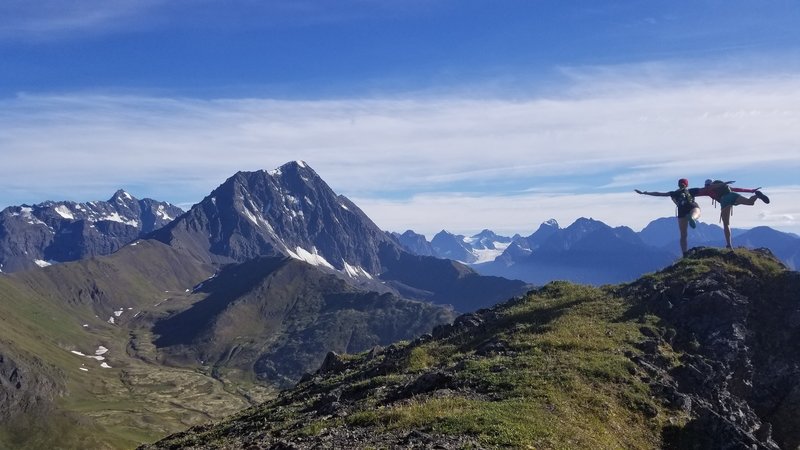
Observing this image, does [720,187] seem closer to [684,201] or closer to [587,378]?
[684,201]

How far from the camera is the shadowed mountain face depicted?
2520cm

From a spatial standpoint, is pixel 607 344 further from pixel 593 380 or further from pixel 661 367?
pixel 593 380

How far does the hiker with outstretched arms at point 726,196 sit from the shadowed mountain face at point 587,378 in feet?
12.0

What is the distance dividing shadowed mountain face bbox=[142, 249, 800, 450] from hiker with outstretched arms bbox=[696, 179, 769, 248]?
365cm

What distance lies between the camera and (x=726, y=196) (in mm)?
51875

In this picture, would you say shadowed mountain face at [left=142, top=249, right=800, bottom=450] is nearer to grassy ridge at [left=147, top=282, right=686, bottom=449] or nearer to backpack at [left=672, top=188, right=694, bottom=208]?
grassy ridge at [left=147, top=282, right=686, bottom=449]

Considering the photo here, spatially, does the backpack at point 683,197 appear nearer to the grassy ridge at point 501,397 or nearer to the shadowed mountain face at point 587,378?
the shadowed mountain face at point 587,378

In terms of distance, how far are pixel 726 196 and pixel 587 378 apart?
28.8m

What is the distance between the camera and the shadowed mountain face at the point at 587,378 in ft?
82.7

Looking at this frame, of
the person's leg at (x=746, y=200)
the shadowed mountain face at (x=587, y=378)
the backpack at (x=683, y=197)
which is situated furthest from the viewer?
the backpack at (x=683, y=197)

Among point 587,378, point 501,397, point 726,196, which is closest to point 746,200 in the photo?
point 726,196

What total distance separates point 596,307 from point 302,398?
74.0 ft

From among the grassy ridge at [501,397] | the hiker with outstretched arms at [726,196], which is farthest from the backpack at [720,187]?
the grassy ridge at [501,397]

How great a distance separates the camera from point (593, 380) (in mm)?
31438
